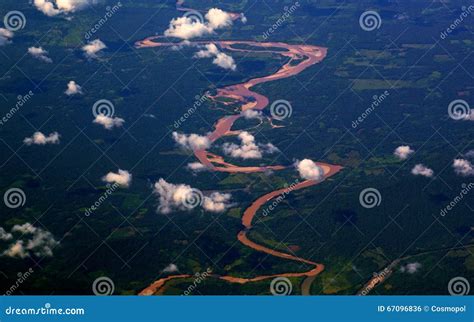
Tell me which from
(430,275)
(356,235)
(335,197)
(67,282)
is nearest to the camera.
Result: (67,282)

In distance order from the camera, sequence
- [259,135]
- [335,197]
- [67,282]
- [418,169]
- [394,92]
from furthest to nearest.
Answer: [394,92] → [259,135] → [418,169] → [335,197] → [67,282]

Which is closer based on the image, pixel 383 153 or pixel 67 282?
pixel 67 282

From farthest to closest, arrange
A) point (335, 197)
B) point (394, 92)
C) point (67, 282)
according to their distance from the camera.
Answer: 1. point (394, 92)
2. point (335, 197)
3. point (67, 282)

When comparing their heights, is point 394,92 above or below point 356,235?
above

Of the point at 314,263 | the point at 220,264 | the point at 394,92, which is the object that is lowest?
the point at 220,264

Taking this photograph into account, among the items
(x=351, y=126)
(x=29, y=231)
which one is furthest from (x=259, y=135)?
(x=29, y=231)

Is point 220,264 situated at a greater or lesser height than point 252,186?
lesser

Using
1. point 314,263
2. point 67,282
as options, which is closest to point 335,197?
point 314,263

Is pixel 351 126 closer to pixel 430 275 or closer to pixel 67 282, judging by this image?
pixel 430 275

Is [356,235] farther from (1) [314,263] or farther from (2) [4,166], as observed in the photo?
(2) [4,166]
